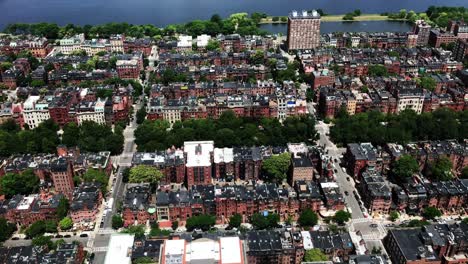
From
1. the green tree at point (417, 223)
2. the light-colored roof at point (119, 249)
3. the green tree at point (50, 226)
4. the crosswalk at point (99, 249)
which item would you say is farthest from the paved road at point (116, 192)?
the green tree at point (417, 223)

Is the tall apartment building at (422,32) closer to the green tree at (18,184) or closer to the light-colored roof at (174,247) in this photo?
the light-colored roof at (174,247)

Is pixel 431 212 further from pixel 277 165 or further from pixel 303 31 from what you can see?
pixel 303 31

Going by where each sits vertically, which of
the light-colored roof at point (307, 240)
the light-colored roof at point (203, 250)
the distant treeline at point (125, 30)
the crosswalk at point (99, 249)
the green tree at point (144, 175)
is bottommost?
the crosswalk at point (99, 249)

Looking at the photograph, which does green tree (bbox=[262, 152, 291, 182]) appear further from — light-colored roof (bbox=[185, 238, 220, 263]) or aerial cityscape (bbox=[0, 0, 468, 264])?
light-colored roof (bbox=[185, 238, 220, 263])

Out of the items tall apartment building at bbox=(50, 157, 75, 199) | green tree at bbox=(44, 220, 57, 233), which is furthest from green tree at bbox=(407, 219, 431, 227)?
tall apartment building at bbox=(50, 157, 75, 199)

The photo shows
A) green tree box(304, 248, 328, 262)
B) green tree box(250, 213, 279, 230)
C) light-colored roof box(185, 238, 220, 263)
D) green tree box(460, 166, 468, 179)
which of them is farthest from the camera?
green tree box(460, 166, 468, 179)

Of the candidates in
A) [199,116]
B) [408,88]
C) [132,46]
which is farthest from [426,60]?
[132,46]
